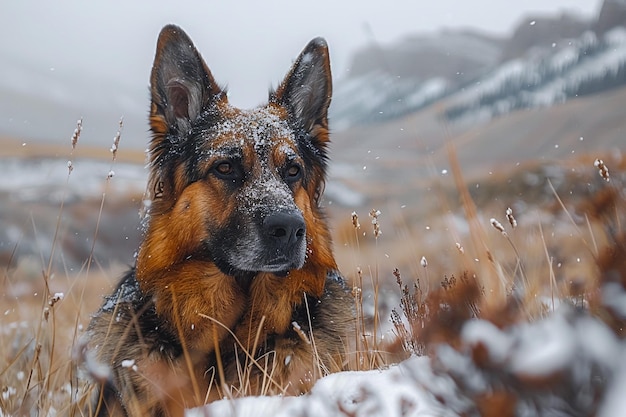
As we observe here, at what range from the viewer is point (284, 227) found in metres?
3.02

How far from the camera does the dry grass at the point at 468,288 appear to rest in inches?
44.3

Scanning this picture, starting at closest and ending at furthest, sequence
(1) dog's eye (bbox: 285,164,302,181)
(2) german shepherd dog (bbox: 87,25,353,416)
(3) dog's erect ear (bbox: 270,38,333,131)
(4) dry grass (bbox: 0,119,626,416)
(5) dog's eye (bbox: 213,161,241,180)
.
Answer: (4) dry grass (bbox: 0,119,626,416), (2) german shepherd dog (bbox: 87,25,353,416), (5) dog's eye (bbox: 213,161,241,180), (1) dog's eye (bbox: 285,164,302,181), (3) dog's erect ear (bbox: 270,38,333,131)

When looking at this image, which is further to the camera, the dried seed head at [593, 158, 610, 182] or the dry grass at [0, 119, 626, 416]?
the dried seed head at [593, 158, 610, 182]

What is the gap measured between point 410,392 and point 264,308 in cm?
185

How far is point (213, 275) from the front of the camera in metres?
3.45

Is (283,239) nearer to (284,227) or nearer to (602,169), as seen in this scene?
(284,227)

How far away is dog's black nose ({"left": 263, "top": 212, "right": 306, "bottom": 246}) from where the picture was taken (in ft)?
9.87

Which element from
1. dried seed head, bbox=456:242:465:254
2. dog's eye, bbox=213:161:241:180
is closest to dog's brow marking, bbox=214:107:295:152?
dog's eye, bbox=213:161:241:180

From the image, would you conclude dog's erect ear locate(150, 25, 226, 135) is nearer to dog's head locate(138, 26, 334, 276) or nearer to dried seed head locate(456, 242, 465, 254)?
dog's head locate(138, 26, 334, 276)

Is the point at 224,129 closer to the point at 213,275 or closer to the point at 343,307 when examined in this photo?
the point at 213,275

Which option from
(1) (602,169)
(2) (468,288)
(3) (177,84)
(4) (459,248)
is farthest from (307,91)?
(2) (468,288)

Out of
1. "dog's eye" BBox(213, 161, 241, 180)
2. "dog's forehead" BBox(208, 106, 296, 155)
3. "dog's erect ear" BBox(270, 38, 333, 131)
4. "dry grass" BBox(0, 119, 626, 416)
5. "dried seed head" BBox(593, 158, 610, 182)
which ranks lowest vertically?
"dry grass" BBox(0, 119, 626, 416)

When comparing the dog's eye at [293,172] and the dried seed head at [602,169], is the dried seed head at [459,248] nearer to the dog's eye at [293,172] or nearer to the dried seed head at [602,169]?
the dried seed head at [602,169]

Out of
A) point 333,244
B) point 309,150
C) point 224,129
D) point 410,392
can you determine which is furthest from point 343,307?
point 410,392
